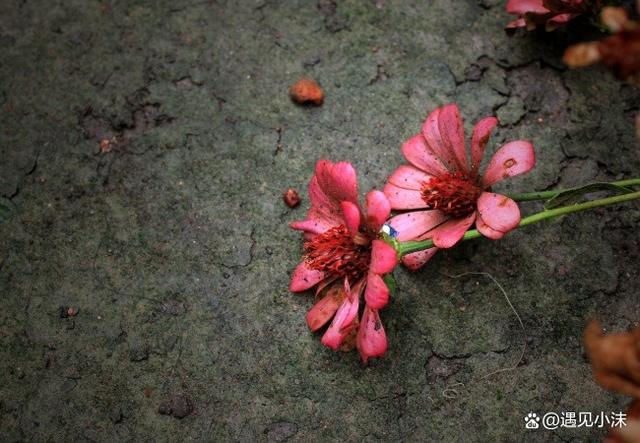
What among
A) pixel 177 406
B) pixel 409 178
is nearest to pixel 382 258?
pixel 409 178

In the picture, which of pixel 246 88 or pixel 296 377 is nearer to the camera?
pixel 296 377

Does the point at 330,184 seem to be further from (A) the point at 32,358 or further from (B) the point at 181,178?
(A) the point at 32,358

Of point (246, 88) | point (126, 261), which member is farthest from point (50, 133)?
point (246, 88)

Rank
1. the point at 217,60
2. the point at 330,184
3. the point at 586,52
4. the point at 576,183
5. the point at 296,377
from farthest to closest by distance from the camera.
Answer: the point at 217,60
the point at 576,183
the point at 296,377
the point at 330,184
the point at 586,52

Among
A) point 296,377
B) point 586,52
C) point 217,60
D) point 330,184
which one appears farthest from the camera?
point 217,60

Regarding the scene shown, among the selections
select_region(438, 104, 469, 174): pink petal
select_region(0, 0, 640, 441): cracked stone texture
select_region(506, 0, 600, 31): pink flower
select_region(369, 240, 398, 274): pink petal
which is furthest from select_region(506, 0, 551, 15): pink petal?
select_region(369, 240, 398, 274): pink petal

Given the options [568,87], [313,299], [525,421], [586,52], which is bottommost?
[525,421]

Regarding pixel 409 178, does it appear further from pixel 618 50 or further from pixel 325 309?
pixel 618 50
